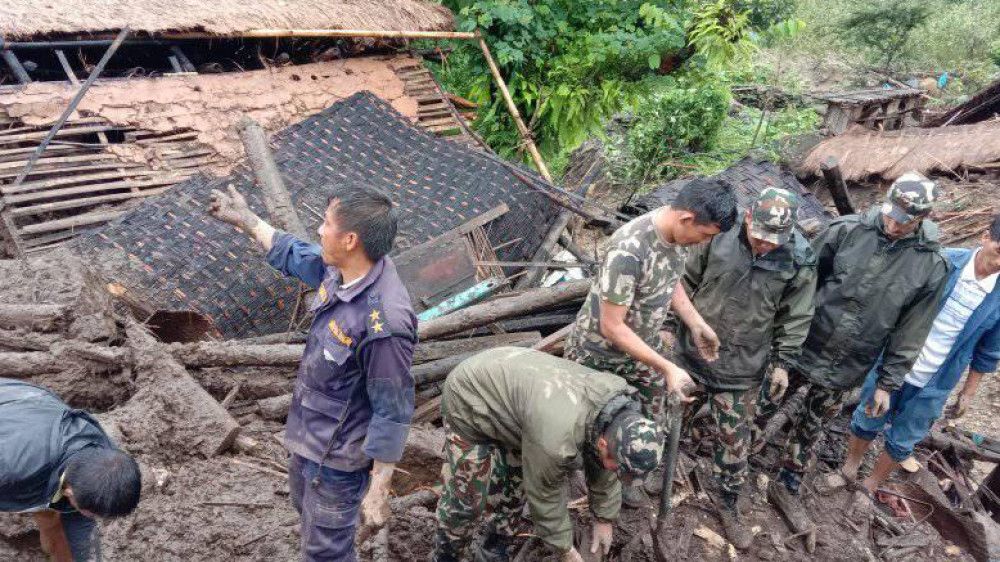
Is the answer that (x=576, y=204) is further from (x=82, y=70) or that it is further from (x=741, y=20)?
(x=82, y=70)

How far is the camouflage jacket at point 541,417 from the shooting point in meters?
2.81

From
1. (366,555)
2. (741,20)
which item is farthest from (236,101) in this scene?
(741,20)

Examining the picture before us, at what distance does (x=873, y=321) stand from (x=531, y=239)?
10.8 ft

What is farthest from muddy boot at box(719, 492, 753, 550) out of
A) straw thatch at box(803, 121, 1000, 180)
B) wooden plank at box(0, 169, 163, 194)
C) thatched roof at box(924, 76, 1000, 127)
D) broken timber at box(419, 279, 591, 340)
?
thatched roof at box(924, 76, 1000, 127)

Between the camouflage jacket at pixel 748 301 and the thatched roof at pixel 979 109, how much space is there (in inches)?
393

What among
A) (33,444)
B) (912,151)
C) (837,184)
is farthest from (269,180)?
(912,151)

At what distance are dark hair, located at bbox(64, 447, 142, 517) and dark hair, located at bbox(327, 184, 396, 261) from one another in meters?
1.19

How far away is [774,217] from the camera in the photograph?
144 inches

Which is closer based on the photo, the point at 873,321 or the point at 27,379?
the point at 27,379

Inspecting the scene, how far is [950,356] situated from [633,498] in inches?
90.2

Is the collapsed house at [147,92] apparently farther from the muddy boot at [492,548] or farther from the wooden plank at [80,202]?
the muddy boot at [492,548]

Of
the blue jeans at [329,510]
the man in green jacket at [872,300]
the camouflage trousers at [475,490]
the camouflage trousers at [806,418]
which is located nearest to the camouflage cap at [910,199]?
the man in green jacket at [872,300]

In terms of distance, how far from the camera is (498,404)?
3029 millimetres

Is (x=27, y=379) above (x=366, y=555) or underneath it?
above
